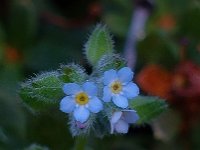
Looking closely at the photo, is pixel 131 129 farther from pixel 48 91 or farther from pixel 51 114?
pixel 48 91

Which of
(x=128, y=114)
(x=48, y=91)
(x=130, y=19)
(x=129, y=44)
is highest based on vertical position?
(x=130, y=19)

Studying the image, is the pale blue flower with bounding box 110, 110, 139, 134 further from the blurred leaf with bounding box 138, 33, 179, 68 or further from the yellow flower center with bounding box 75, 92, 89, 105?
the blurred leaf with bounding box 138, 33, 179, 68

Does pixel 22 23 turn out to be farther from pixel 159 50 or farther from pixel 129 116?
pixel 129 116

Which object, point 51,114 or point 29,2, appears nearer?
point 51,114

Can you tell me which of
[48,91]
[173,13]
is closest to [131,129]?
[173,13]

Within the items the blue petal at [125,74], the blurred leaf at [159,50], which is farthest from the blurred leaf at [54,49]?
the blue petal at [125,74]

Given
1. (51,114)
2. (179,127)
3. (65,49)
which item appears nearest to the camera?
(51,114)

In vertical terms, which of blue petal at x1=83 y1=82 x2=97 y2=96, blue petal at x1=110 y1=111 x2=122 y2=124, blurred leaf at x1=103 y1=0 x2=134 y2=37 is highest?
blurred leaf at x1=103 y1=0 x2=134 y2=37

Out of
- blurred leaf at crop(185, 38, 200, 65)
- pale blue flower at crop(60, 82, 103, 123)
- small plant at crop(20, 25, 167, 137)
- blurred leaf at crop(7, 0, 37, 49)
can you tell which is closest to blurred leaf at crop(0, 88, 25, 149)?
small plant at crop(20, 25, 167, 137)
